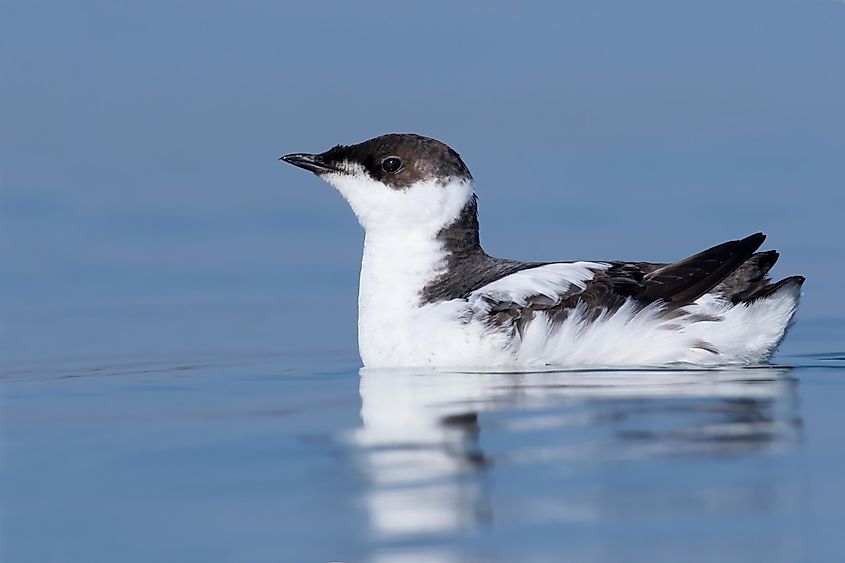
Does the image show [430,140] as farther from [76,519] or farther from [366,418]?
[76,519]

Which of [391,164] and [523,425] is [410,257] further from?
[523,425]

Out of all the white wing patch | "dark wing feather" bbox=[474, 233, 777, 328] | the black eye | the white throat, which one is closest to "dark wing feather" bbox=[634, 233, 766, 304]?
"dark wing feather" bbox=[474, 233, 777, 328]

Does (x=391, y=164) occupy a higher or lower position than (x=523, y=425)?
higher

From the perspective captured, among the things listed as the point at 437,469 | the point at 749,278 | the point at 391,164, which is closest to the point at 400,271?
the point at 391,164

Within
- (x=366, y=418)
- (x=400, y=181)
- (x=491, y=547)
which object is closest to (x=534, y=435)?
(x=366, y=418)

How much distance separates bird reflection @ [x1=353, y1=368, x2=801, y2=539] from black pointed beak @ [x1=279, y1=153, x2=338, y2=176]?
1.52 m

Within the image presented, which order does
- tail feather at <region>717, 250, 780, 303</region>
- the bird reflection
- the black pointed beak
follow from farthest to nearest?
the black pointed beak → tail feather at <region>717, 250, 780, 303</region> → the bird reflection

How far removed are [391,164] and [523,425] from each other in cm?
297

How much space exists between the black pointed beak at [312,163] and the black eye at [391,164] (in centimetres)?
34

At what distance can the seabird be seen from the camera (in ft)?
29.1

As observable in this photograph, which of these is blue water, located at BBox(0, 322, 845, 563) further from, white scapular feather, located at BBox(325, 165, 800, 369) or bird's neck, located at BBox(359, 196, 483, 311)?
bird's neck, located at BBox(359, 196, 483, 311)

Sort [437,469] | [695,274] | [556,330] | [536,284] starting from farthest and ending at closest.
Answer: [695,274] < [536,284] < [556,330] < [437,469]

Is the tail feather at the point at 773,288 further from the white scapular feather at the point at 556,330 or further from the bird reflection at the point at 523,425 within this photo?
the bird reflection at the point at 523,425

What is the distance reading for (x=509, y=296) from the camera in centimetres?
890
